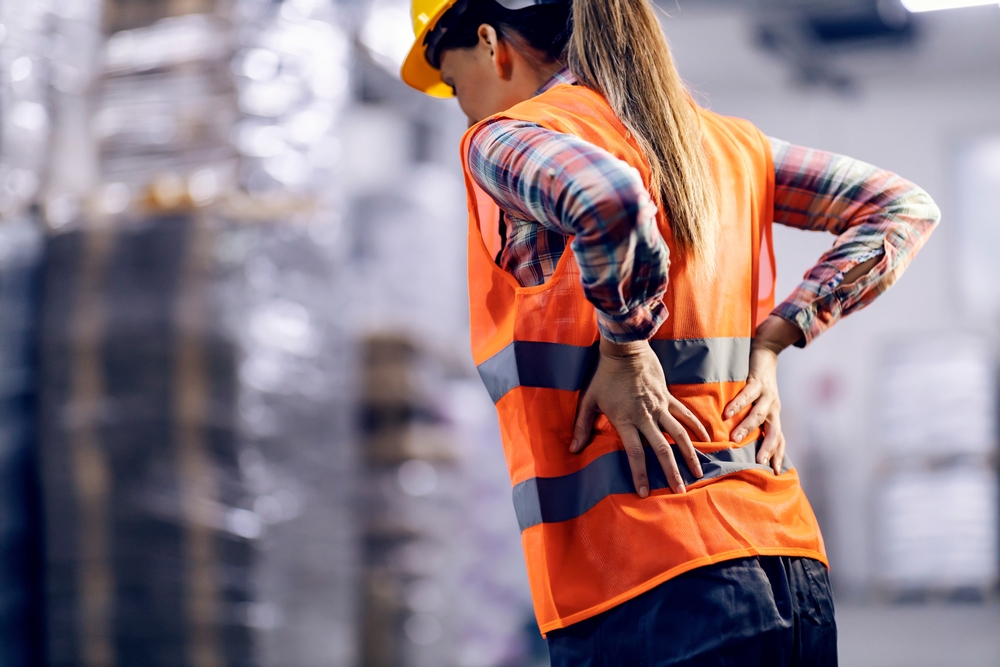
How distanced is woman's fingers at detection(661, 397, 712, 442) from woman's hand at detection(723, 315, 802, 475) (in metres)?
0.06

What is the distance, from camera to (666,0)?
684cm

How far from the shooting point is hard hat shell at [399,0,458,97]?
1327 mm

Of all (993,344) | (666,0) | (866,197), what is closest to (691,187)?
(866,197)

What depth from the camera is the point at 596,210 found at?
0.91 m

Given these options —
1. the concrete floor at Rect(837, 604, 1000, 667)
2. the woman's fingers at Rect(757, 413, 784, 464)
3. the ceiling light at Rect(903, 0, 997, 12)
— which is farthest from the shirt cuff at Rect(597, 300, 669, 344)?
the ceiling light at Rect(903, 0, 997, 12)

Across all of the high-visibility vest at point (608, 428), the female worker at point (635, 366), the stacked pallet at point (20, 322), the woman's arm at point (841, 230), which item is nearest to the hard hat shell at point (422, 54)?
the female worker at point (635, 366)

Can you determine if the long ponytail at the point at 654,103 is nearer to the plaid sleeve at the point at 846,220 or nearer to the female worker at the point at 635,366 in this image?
the female worker at the point at 635,366

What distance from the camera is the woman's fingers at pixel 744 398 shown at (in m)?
1.12

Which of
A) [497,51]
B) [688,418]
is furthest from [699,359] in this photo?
[497,51]

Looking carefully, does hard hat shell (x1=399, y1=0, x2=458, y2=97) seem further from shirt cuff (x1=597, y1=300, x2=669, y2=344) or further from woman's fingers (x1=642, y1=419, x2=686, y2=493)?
woman's fingers (x1=642, y1=419, x2=686, y2=493)

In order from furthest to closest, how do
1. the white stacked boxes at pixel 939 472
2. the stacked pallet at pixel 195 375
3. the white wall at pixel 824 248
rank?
the white wall at pixel 824 248, the white stacked boxes at pixel 939 472, the stacked pallet at pixel 195 375

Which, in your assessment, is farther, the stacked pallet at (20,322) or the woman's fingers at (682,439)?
the stacked pallet at (20,322)

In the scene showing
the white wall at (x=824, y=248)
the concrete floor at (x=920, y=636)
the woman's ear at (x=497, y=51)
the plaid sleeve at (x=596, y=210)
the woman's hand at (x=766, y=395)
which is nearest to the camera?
the plaid sleeve at (x=596, y=210)

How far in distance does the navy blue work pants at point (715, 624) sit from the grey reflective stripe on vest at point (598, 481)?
0.35 ft
